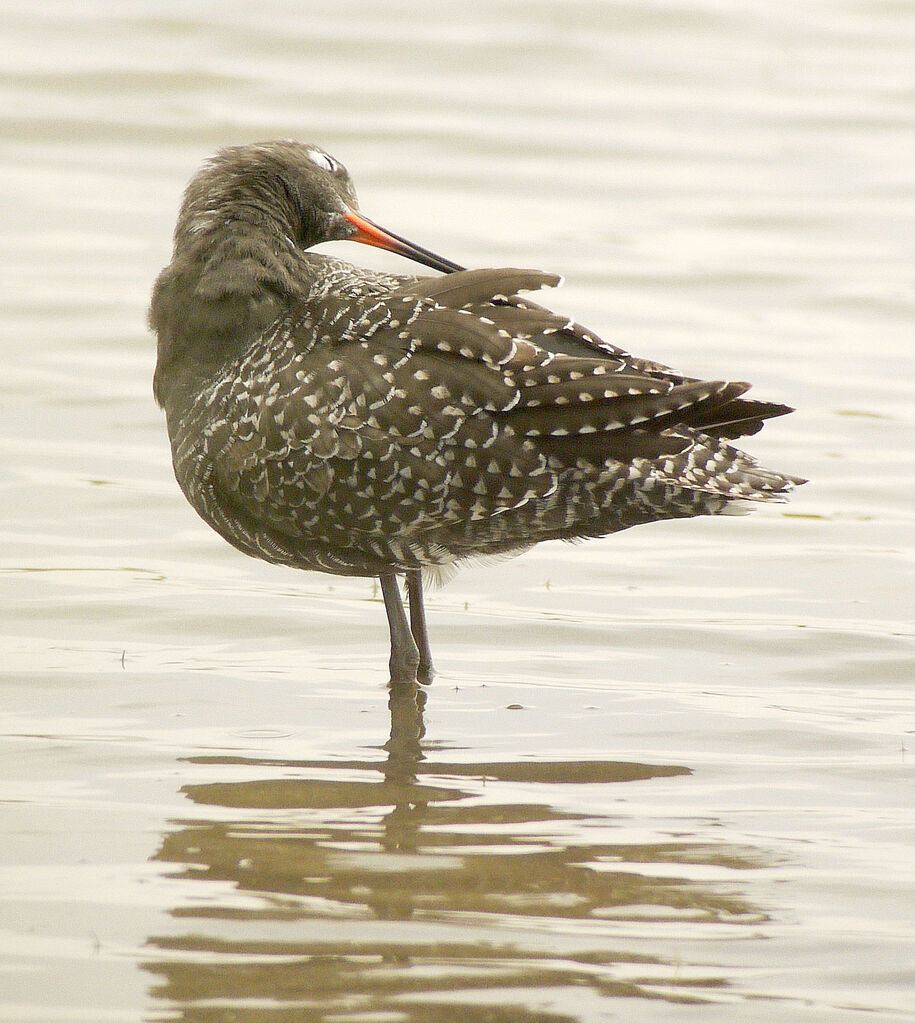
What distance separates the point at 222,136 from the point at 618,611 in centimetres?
996

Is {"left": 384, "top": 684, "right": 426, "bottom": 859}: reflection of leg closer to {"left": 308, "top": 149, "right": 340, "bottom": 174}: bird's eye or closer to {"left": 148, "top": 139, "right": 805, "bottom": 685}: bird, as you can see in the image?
{"left": 148, "top": 139, "right": 805, "bottom": 685}: bird

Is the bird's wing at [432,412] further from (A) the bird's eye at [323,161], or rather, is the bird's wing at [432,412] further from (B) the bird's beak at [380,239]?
(A) the bird's eye at [323,161]

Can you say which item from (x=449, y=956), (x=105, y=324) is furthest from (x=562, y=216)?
(x=449, y=956)

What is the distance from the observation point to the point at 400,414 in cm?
672

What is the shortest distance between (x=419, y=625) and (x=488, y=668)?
40 cm

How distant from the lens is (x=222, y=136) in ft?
55.2

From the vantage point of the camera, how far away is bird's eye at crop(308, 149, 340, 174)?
750 cm

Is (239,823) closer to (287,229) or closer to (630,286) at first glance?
(287,229)

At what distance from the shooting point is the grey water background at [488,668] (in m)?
4.82

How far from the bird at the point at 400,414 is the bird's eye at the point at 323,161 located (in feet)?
0.42

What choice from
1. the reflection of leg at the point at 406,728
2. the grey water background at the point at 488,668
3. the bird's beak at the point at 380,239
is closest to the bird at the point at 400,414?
the reflection of leg at the point at 406,728

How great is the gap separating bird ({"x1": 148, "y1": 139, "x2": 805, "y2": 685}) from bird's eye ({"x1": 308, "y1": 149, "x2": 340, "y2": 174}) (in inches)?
5.0

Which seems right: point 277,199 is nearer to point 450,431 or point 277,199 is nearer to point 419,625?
point 450,431

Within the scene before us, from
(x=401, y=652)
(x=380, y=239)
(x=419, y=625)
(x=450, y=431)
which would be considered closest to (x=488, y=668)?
(x=419, y=625)
